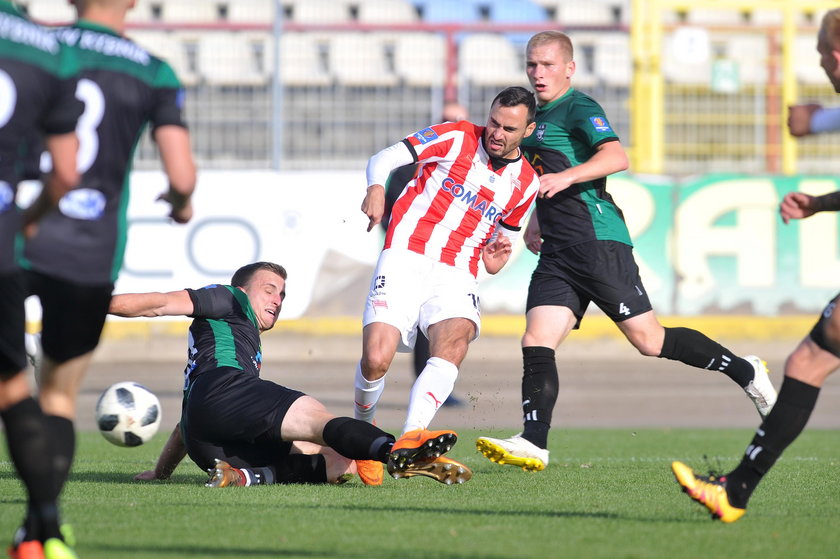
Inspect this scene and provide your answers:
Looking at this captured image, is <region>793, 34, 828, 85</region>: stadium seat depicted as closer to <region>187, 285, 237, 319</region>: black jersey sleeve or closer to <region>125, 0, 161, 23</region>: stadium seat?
<region>125, 0, 161, 23</region>: stadium seat

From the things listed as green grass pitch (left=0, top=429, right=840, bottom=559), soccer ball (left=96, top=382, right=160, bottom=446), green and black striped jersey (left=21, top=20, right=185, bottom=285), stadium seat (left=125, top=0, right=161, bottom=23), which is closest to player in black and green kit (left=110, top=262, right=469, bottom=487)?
green grass pitch (left=0, top=429, right=840, bottom=559)

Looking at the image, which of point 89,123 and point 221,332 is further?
point 221,332

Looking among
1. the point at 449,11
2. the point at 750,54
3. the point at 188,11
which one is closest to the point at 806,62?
the point at 750,54

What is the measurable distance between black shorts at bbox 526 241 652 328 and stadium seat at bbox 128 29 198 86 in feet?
35.8

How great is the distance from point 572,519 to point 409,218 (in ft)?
→ 8.06

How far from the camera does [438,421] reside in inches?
406

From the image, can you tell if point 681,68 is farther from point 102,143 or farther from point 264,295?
point 102,143

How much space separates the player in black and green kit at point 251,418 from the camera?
18.9 ft

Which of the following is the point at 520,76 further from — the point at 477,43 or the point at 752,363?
the point at 752,363

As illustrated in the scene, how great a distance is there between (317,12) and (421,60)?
162cm

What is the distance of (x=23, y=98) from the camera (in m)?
3.81

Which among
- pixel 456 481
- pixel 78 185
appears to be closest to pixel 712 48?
pixel 456 481

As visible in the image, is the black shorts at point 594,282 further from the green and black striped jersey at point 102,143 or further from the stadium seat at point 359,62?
the stadium seat at point 359,62

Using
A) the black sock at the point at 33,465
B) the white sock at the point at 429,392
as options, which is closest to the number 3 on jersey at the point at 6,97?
the black sock at the point at 33,465
